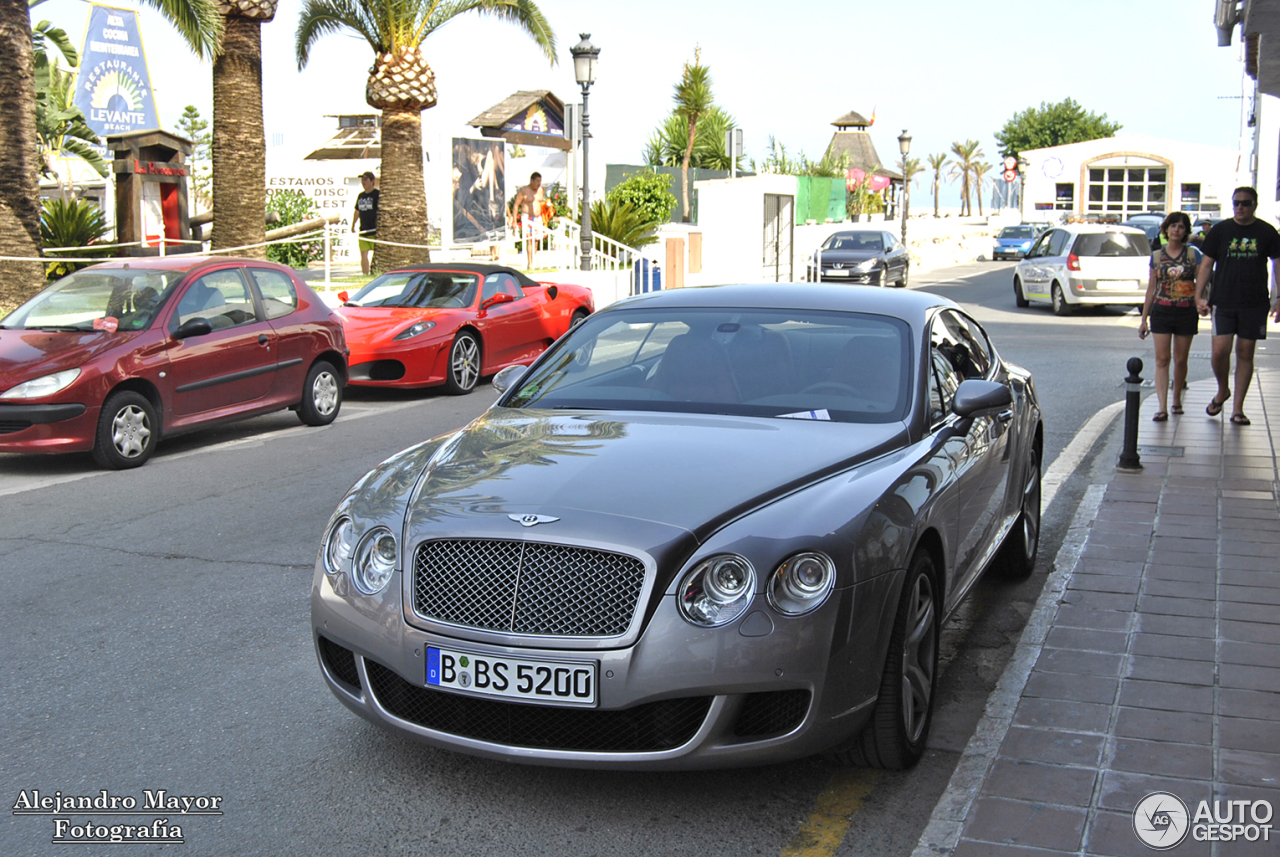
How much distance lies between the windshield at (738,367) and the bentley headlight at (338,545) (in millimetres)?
1153

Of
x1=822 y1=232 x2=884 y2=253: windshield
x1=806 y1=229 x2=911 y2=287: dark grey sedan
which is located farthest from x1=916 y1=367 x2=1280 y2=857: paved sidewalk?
x1=822 y1=232 x2=884 y2=253: windshield

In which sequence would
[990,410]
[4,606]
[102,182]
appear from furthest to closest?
[102,182] → [4,606] → [990,410]

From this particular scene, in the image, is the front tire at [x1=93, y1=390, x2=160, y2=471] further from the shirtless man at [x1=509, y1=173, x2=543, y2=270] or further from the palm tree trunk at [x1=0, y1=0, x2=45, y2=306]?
the shirtless man at [x1=509, y1=173, x2=543, y2=270]

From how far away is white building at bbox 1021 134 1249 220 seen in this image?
75250mm

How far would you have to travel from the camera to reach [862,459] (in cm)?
397

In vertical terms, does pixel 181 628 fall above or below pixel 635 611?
below

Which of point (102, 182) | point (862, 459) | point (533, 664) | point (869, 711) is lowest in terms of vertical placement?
point (869, 711)

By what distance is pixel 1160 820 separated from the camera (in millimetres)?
3352

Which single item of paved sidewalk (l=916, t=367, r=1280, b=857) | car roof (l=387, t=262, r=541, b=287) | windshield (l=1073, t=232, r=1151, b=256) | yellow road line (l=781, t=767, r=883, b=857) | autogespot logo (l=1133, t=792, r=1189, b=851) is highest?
windshield (l=1073, t=232, r=1151, b=256)

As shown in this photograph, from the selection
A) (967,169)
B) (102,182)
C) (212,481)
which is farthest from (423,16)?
(967,169)

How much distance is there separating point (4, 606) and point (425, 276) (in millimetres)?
8632

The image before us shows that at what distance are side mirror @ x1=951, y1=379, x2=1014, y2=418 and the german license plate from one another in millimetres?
1918

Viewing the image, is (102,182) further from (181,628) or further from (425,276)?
(181,628)

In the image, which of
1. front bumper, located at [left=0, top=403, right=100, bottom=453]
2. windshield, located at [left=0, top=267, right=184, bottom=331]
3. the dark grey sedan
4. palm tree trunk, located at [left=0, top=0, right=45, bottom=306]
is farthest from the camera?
the dark grey sedan
